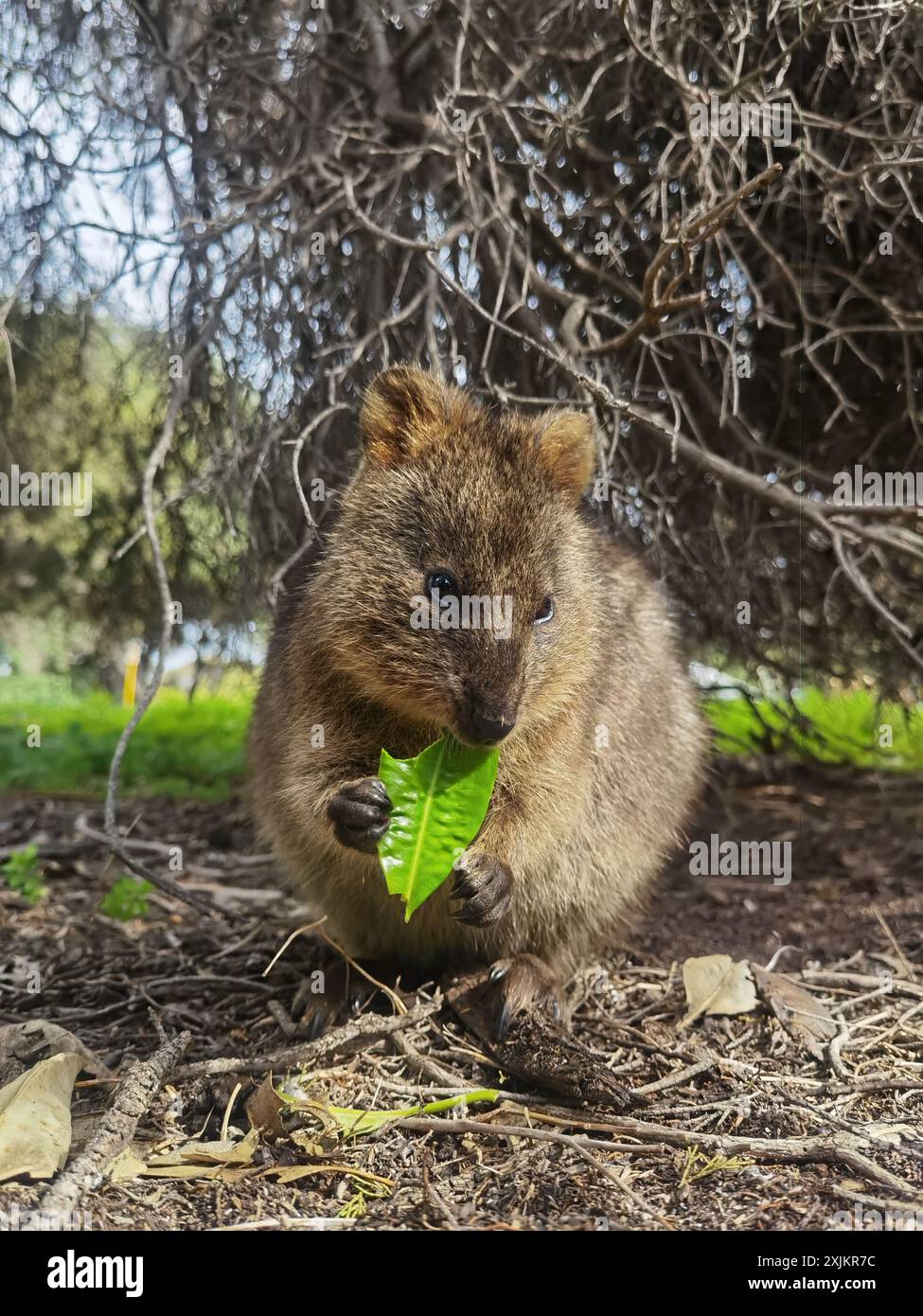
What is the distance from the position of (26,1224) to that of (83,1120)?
670mm

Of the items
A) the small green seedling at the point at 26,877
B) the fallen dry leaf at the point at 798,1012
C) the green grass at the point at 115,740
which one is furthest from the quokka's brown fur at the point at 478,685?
the green grass at the point at 115,740

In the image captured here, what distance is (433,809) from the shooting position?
12.1 ft

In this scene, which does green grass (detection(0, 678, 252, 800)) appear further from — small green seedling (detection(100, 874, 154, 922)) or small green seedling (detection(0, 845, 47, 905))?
small green seedling (detection(100, 874, 154, 922))

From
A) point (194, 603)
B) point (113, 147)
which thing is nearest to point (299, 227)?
point (113, 147)

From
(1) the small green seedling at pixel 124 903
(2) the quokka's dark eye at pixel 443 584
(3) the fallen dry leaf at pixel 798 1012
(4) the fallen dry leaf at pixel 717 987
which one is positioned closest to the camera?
(2) the quokka's dark eye at pixel 443 584

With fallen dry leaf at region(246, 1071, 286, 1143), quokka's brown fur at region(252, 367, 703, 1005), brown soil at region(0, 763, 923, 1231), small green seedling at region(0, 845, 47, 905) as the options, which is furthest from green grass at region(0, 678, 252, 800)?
fallen dry leaf at region(246, 1071, 286, 1143)

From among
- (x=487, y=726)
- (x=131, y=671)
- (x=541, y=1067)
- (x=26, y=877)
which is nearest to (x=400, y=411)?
(x=487, y=726)

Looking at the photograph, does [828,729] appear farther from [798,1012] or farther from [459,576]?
[459,576]

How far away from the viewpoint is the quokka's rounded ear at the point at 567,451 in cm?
409

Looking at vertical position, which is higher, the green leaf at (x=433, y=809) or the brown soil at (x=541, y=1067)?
the green leaf at (x=433, y=809)

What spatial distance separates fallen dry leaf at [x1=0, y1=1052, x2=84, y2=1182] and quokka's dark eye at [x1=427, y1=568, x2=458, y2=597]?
192cm

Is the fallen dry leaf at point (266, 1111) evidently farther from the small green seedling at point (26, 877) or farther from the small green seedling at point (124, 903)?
the small green seedling at point (26, 877)

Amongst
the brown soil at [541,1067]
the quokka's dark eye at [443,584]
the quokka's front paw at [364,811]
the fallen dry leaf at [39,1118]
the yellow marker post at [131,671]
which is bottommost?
the brown soil at [541,1067]

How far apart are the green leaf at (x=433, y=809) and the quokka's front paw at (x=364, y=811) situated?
3cm
